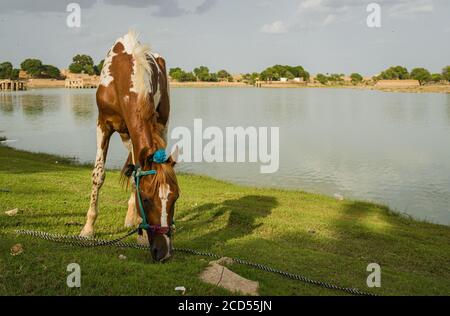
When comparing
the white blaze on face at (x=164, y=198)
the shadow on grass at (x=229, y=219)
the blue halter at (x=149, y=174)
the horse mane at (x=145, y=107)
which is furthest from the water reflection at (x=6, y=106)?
the white blaze on face at (x=164, y=198)

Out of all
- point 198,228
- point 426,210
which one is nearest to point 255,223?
point 198,228

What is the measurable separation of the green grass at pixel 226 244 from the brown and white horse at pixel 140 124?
65 cm

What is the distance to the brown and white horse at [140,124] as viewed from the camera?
5.77 m

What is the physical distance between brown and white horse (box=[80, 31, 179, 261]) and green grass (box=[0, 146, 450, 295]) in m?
0.65

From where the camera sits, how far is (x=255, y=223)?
10.5m

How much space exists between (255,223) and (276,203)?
4.11 meters

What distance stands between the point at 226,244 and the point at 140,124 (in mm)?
3096

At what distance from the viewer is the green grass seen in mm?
5465

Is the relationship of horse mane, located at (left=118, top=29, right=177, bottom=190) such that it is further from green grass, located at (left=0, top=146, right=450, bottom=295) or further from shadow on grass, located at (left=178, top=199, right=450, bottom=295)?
shadow on grass, located at (left=178, top=199, right=450, bottom=295)

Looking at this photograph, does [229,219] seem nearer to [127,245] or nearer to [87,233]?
[87,233]

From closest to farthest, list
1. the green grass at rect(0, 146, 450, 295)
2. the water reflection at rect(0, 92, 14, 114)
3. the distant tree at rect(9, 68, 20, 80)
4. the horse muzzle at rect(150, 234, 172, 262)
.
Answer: the green grass at rect(0, 146, 450, 295), the horse muzzle at rect(150, 234, 172, 262), the water reflection at rect(0, 92, 14, 114), the distant tree at rect(9, 68, 20, 80)

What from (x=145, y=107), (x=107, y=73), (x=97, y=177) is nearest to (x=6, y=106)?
(x=97, y=177)

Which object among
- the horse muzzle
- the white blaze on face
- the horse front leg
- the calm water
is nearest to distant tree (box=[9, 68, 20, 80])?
the calm water

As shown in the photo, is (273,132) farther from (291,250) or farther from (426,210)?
(291,250)
